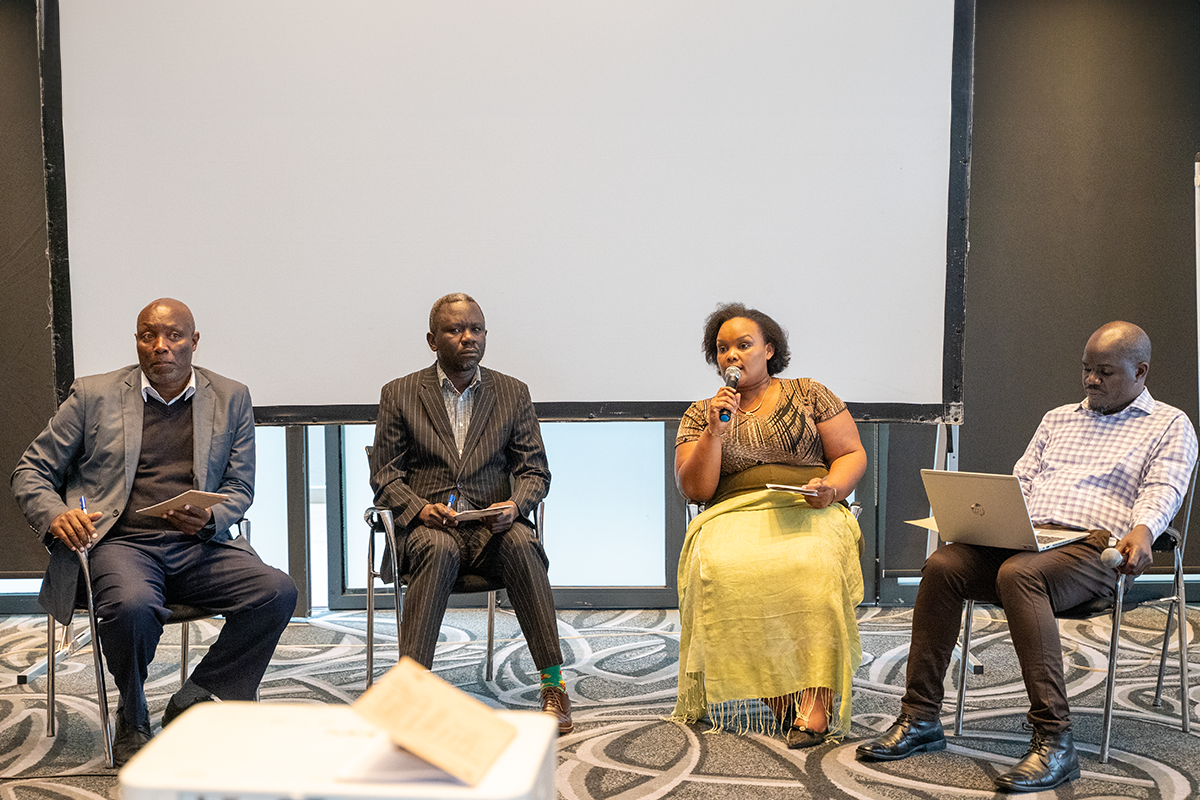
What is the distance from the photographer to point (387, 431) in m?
3.31

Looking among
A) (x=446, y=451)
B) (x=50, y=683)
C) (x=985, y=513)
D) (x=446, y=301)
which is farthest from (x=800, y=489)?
(x=50, y=683)

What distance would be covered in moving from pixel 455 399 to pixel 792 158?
61.6 inches

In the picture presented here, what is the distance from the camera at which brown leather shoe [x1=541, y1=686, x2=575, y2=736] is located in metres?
2.96

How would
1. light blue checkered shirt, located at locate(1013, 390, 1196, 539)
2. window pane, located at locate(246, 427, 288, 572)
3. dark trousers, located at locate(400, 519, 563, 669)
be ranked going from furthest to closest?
1. window pane, located at locate(246, 427, 288, 572)
2. dark trousers, located at locate(400, 519, 563, 669)
3. light blue checkered shirt, located at locate(1013, 390, 1196, 539)

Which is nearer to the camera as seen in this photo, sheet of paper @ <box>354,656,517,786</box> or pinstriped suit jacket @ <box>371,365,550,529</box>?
sheet of paper @ <box>354,656,517,786</box>

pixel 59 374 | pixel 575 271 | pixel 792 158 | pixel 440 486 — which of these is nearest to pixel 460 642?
pixel 440 486

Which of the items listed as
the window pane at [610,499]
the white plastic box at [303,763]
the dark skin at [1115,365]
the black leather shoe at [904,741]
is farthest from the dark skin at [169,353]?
the dark skin at [1115,365]

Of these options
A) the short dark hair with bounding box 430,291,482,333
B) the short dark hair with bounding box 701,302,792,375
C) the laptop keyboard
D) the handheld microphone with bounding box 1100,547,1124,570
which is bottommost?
the handheld microphone with bounding box 1100,547,1124,570

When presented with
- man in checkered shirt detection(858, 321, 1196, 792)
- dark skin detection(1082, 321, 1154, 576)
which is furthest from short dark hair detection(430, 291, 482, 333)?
dark skin detection(1082, 321, 1154, 576)

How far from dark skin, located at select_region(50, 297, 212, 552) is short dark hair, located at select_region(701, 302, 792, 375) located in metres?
1.64

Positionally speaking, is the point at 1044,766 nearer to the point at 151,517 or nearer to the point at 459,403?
the point at 459,403

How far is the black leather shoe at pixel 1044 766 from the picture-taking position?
96.0 inches

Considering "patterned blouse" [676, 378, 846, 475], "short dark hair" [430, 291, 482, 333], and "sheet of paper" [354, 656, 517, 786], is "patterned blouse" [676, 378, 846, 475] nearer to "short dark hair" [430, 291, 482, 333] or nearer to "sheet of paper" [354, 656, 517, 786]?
"short dark hair" [430, 291, 482, 333]

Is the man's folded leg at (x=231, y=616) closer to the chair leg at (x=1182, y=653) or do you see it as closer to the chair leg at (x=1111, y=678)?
the chair leg at (x=1111, y=678)
